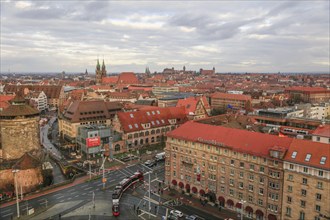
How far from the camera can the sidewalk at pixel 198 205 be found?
220 feet

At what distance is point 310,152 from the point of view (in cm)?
5772

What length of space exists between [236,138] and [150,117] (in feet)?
194

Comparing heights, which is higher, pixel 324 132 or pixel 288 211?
pixel 324 132

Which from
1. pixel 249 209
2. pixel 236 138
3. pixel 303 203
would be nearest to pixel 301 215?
pixel 303 203

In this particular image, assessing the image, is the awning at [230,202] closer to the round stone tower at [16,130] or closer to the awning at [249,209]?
the awning at [249,209]

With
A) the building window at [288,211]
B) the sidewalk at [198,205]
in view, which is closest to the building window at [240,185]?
the sidewalk at [198,205]

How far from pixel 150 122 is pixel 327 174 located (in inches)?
3058

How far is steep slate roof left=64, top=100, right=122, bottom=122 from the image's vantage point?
12697 cm

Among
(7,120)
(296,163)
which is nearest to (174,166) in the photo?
(296,163)

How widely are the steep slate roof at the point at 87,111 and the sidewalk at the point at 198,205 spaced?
6206 cm

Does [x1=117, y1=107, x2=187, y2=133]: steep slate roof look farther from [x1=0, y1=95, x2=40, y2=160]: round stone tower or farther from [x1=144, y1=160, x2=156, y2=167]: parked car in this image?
[x1=0, y1=95, x2=40, y2=160]: round stone tower

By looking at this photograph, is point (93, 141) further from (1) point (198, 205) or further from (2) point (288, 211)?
(2) point (288, 211)

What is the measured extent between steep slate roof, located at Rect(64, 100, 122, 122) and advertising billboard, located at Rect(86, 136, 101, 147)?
2253cm

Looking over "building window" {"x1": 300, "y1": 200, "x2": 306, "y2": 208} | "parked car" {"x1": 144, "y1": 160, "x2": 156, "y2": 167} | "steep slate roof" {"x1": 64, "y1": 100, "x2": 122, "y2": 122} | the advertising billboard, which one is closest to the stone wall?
the advertising billboard
